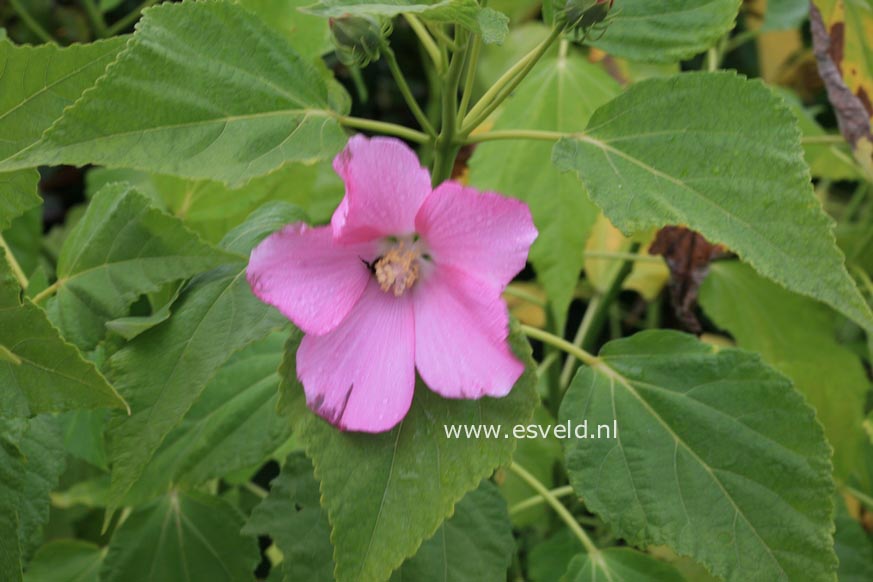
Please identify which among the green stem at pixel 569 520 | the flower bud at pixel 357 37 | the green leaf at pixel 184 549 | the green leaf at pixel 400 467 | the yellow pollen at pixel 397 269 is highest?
the flower bud at pixel 357 37

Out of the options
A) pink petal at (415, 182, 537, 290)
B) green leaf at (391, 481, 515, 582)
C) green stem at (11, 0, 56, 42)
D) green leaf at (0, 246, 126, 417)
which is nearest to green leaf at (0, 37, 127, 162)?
green leaf at (0, 246, 126, 417)

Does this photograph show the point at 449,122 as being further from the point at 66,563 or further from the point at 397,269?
the point at 66,563

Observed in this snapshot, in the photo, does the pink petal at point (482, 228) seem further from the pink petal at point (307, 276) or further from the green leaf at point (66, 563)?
the green leaf at point (66, 563)

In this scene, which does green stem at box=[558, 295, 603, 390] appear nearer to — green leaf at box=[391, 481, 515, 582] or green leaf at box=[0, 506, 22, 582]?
green leaf at box=[391, 481, 515, 582]

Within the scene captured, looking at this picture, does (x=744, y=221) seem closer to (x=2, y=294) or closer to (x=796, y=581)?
(x=796, y=581)

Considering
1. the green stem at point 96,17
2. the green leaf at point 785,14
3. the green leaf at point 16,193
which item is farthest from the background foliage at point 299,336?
the green stem at point 96,17

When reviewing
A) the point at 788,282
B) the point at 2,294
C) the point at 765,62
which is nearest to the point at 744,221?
the point at 788,282
